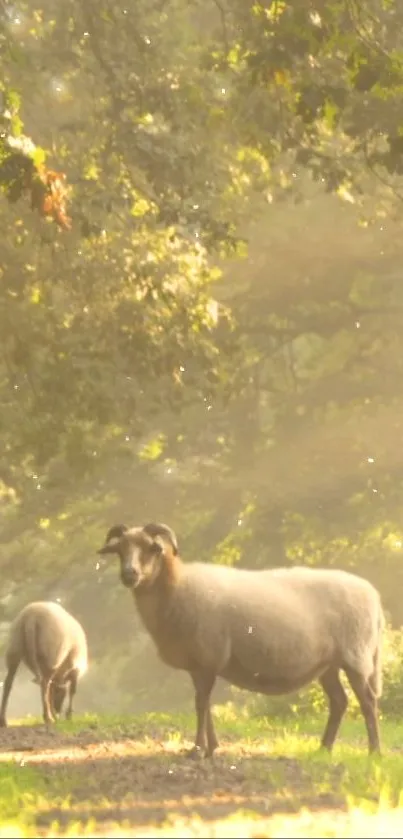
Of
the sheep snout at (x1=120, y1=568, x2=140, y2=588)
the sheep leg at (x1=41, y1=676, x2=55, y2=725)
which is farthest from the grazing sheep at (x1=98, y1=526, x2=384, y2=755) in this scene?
the sheep leg at (x1=41, y1=676, x2=55, y2=725)

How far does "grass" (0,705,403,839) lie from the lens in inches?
263

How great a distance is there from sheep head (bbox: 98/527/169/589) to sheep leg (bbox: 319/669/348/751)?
250 centimetres

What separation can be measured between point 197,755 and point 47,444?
6081mm

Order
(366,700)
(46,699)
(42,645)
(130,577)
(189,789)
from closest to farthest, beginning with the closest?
(189,789) < (130,577) < (366,700) < (46,699) < (42,645)

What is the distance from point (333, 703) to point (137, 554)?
2993mm

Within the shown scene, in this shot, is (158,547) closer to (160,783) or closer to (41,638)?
(160,783)

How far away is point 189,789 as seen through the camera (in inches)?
336

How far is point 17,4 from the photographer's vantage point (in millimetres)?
18906

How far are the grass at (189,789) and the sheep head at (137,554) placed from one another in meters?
1.62

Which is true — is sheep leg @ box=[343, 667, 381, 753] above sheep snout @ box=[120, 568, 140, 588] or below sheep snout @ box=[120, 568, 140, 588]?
below

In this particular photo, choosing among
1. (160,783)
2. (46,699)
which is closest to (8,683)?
(46,699)

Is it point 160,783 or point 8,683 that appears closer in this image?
point 160,783

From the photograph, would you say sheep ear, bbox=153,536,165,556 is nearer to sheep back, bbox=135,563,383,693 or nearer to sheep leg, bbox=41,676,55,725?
sheep back, bbox=135,563,383,693


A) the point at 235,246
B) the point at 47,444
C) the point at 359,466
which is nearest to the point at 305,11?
the point at 235,246
